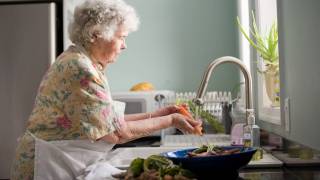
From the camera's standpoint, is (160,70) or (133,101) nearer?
(133,101)

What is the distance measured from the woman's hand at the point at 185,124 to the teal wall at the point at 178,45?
72.9 inches

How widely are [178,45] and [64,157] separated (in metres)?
2.02

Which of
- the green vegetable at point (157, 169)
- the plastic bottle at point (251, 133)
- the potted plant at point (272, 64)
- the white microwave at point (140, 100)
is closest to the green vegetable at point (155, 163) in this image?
the green vegetable at point (157, 169)

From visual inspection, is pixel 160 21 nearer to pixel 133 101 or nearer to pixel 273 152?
pixel 133 101

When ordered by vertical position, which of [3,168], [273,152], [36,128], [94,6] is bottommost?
[3,168]

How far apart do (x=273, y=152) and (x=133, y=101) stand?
1.19 meters

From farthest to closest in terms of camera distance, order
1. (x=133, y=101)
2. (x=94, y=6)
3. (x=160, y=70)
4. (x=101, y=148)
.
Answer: (x=160, y=70), (x=133, y=101), (x=94, y=6), (x=101, y=148)

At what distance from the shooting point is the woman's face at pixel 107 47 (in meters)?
1.70

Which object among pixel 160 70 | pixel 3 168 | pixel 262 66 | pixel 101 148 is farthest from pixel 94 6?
pixel 160 70

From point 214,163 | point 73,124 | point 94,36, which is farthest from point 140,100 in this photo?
point 214,163

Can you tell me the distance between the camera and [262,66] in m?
2.29

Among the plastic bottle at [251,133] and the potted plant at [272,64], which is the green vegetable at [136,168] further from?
the potted plant at [272,64]

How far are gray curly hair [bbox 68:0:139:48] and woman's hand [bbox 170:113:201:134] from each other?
399 millimetres

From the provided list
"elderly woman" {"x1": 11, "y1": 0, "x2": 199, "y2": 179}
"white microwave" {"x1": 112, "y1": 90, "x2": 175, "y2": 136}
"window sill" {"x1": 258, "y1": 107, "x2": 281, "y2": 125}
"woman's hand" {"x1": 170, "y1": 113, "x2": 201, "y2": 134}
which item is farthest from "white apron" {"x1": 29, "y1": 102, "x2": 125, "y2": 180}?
"white microwave" {"x1": 112, "y1": 90, "x2": 175, "y2": 136}
